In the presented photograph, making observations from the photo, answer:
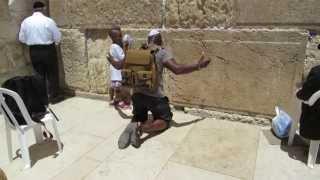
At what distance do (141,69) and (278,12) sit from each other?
170cm

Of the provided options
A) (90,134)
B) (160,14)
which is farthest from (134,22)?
(90,134)

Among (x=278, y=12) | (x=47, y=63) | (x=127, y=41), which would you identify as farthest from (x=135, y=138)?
(x=47, y=63)

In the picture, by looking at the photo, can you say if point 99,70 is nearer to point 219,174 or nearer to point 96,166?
point 96,166

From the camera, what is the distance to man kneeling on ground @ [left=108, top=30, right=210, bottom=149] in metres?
3.31

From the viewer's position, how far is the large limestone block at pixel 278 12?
11.1 feet

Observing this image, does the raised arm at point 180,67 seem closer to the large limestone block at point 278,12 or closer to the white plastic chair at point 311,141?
the large limestone block at point 278,12

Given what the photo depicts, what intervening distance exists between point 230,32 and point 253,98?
885 mm

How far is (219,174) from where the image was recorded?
2875 millimetres

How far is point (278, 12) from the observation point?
11.5 feet

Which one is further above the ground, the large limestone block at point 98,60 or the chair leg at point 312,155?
the large limestone block at point 98,60

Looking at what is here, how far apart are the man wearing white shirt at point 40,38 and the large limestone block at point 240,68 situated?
1884 millimetres

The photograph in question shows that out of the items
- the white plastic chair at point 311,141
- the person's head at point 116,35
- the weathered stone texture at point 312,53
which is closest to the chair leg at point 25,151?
the person's head at point 116,35

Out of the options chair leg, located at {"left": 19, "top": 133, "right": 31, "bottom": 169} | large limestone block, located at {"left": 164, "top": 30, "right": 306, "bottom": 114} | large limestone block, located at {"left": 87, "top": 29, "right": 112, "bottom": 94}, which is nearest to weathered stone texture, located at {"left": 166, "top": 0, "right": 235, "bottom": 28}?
large limestone block, located at {"left": 164, "top": 30, "right": 306, "bottom": 114}

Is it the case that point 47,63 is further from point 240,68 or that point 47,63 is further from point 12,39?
point 240,68
